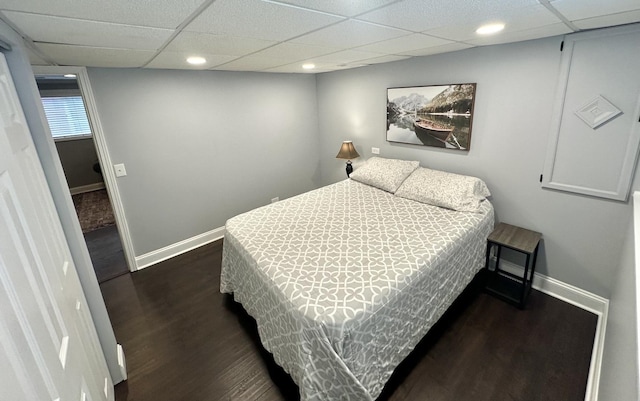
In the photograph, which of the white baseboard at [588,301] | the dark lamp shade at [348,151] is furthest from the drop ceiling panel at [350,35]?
the white baseboard at [588,301]

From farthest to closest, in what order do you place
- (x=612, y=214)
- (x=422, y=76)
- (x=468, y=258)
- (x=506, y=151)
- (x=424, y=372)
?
(x=422, y=76)
(x=506, y=151)
(x=468, y=258)
(x=612, y=214)
(x=424, y=372)

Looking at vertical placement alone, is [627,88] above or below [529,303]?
above

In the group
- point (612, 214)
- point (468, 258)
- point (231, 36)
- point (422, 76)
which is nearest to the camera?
point (231, 36)

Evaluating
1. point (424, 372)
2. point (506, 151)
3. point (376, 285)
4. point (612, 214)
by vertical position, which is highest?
point (506, 151)

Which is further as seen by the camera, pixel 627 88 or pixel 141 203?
pixel 141 203

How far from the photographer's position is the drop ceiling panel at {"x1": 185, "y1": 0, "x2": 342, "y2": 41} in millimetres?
1119

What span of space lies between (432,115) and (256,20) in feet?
7.08

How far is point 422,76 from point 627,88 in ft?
5.02

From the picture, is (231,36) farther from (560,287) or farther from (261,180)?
(560,287)

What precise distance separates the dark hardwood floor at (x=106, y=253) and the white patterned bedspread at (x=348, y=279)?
1.50 m

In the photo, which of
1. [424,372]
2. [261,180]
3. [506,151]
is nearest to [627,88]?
[506,151]

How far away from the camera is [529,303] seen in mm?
2355

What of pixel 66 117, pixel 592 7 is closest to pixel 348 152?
pixel 592 7

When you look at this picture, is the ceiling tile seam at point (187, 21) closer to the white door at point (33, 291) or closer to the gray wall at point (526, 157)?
the white door at point (33, 291)
